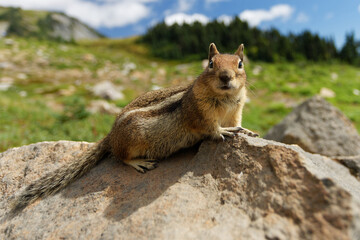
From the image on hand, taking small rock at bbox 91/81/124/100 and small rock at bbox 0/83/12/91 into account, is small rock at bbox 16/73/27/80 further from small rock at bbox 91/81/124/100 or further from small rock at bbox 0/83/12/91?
small rock at bbox 91/81/124/100

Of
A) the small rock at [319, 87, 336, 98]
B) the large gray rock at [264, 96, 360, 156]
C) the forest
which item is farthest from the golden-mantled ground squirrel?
the forest

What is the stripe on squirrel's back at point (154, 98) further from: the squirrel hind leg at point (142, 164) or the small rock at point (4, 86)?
the small rock at point (4, 86)

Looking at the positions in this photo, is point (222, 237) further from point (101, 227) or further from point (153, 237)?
point (101, 227)

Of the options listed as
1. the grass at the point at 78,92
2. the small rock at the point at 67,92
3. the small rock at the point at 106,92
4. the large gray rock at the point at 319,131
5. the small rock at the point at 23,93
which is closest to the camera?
the large gray rock at the point at 319,131

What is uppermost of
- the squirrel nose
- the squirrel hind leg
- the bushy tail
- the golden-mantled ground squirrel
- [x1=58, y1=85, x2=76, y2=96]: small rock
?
the squirrel nose

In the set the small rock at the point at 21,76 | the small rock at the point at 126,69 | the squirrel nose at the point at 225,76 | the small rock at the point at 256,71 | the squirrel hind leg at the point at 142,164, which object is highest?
the squirrel nose at the point at 225,76

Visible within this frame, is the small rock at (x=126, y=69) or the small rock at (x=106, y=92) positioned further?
the small rock at (x=126, y=69)

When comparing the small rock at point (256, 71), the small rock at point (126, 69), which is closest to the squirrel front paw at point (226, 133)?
the small rock at point (126, 69)
